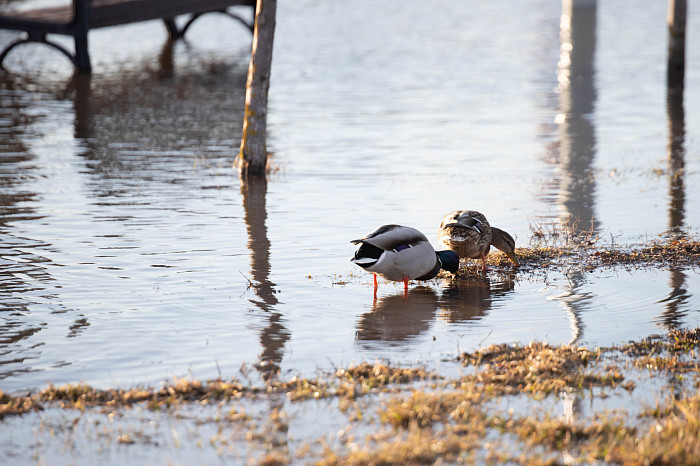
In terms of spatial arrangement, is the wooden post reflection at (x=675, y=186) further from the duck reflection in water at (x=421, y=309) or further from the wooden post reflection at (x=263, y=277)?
the wooden post reflection at (x=263, y=277)

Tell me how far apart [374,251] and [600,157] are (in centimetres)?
832

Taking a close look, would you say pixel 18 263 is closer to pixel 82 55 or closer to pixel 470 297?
pixel 470 297

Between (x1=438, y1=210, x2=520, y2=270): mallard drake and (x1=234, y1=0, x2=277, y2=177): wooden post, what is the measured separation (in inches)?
165

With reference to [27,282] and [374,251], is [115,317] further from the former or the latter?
[374,251]

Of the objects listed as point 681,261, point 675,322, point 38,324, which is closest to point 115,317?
point 38,324

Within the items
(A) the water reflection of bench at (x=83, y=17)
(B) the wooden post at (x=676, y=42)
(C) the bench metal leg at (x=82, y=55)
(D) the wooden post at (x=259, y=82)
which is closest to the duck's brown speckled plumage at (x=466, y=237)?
(D) the wooden post at (x=259, y=82)

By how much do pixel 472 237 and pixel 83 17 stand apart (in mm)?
17524

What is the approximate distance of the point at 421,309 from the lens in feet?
24.7

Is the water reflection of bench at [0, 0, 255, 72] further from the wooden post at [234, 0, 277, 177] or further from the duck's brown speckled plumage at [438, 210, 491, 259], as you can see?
the duck's brown speckled plumage at [438, 210, 491, 259]

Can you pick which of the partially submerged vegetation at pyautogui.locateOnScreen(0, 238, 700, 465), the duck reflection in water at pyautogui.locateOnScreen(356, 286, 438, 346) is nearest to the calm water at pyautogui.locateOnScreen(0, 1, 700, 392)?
the duck reflection in water at pyautogui.locateOnScreen(356, 286, 438, 346)

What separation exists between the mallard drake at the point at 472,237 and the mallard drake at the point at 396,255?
569mm

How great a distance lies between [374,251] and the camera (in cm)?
754

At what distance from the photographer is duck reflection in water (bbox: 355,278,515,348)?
685cm

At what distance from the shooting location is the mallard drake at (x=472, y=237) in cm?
833
